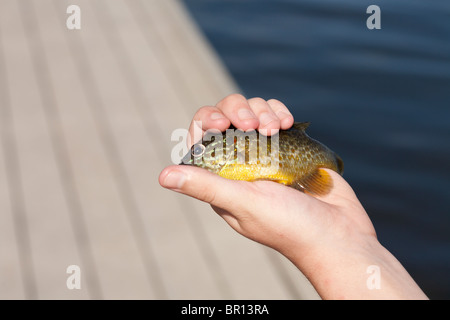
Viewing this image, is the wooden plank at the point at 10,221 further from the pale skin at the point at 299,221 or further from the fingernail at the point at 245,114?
the fingernail at the point at 245,114

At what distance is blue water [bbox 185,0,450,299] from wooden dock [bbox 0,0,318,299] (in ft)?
5.06

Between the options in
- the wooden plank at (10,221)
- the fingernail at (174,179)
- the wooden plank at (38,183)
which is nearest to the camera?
the fingernail at (174,179)

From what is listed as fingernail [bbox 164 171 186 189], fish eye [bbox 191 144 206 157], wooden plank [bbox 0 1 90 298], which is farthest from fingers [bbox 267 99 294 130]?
wooden plank [bbox 0 1 90 298]

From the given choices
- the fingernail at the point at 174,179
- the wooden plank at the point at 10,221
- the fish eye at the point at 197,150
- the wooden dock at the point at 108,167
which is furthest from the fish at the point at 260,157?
the wooden plank at the point at 10,221

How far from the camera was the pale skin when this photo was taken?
2141 mm

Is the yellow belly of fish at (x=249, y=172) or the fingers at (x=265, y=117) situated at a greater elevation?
the fingers at (x=265, y=117)

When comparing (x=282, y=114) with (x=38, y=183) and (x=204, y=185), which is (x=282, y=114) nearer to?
(x=204, y=185)

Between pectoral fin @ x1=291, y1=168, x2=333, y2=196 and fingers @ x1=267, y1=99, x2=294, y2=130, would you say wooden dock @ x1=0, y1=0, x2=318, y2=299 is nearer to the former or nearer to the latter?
pectoral fin @ x1=291, y1=168, x2=333, y2=196

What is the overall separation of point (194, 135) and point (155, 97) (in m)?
3.41

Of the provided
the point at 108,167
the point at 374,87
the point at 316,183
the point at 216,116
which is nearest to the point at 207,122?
the point at 216,116

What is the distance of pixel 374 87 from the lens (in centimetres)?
763

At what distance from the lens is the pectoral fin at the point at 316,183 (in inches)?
96.9

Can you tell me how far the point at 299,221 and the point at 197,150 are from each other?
53 cm
